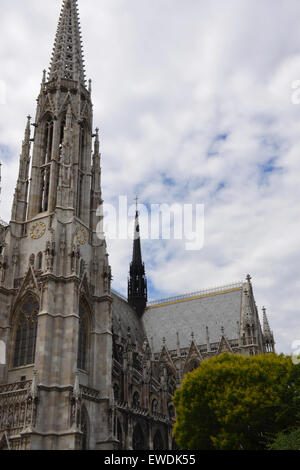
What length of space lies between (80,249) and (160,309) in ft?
96.2

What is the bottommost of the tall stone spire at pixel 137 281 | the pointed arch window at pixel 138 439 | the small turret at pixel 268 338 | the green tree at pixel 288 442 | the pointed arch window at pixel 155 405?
the green tree at pixel 288 442

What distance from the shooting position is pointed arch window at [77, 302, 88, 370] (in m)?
43.6

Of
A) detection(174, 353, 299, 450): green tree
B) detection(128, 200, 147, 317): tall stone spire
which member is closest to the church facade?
detection(174, 353, 299, 450): green tree

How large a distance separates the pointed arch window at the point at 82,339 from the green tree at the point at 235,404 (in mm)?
10255

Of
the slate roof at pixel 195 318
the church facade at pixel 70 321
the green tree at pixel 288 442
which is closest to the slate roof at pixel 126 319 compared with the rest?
the church facade at pixel 70 321

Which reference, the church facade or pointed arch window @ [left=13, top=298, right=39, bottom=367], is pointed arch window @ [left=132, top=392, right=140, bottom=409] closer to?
the church facade

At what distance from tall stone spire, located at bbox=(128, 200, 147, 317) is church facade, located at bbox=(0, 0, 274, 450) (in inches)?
403

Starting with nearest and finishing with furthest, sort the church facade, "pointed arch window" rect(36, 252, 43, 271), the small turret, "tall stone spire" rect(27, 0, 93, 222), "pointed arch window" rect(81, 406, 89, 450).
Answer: the church facade → "pointed arch window" rect(81, 406, 89, 450) → "pointed arch window" rect(36, 252, 43, 271) → "tall stone spire" rect(27, 0, 93, 222) → the small turret

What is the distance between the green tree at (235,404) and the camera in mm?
31797

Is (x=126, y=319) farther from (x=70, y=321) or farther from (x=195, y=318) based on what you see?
(x=70, y=321)

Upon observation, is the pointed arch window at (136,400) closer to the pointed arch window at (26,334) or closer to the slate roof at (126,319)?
the slate roof at (126,319)

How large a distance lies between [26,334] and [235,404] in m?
19.0

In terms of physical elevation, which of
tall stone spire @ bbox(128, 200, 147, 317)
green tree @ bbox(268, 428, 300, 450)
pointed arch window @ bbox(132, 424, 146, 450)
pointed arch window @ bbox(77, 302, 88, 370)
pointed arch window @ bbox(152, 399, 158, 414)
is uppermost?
tall stone spire @ bbox(128, 200, 147, 317)
